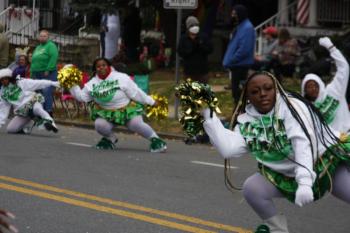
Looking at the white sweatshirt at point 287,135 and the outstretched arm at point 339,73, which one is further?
the outstretched arm at point 339,73

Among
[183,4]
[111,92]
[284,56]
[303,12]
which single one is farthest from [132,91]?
[303,12]

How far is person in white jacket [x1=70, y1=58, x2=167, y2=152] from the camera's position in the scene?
1270 cm

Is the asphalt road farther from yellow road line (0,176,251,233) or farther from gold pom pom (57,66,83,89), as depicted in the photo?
gold pom pom (57,66,83,89)

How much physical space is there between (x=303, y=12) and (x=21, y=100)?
38.5 feet

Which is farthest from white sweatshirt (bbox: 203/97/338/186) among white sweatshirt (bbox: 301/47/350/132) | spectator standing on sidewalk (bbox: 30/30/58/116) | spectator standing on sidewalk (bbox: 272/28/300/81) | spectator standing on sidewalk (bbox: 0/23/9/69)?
spectator standing on sidewalk (bbox: 0/23/9/69)

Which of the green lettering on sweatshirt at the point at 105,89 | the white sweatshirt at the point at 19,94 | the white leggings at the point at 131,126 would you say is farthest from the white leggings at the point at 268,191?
the white sweatshirt at the point at 19,94

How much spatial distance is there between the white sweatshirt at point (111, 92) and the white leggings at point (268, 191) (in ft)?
21.1

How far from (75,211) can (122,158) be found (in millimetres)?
3852

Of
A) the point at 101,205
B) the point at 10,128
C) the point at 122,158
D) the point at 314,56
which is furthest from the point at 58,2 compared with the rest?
the point at 101,205

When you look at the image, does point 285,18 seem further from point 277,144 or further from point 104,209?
point 277,144

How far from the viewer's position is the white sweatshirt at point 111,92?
12.7 metres

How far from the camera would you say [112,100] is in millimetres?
12836

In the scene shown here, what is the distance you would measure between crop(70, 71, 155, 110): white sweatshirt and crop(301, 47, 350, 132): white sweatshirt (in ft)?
10.7

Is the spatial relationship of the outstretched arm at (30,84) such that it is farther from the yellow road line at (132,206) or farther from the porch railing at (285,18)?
the porch railing at (285,18)
